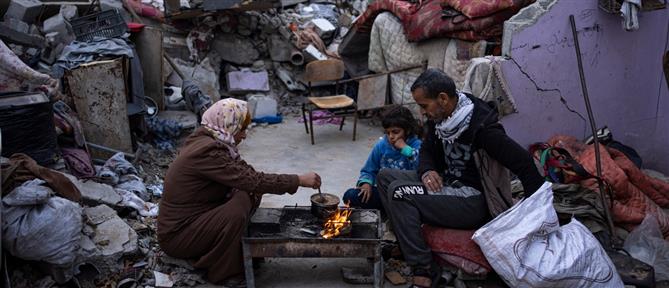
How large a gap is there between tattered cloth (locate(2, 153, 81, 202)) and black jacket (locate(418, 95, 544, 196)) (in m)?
2.77

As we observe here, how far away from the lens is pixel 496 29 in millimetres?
6574

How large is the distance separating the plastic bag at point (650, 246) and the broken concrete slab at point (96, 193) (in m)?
4.35

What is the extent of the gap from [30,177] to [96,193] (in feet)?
2.82

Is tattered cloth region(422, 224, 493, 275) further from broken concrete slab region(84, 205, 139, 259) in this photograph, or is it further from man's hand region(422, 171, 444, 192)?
broken concrete slab region(84, 205, 139, 259)

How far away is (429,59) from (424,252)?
4.20m

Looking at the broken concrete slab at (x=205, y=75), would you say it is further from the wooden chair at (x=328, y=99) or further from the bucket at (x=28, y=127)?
the bucket at (x=28, y=127)

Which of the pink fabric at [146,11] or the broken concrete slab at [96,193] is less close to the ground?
the pink fabric at [146,11]

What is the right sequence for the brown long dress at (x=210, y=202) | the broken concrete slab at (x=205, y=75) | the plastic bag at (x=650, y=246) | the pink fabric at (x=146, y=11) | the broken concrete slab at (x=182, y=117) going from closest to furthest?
the brown long dress at (x=210, y=202) < the plastic bag at (x=650, y=246) < the broken concrete slab at (x=182, y=117) < the broken concrete slab at (x=205, y=75) < the pink fabric at (x=146, y=11)

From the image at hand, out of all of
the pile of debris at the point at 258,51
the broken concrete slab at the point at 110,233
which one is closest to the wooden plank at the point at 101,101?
the broken concrete slab at the point at 110,233

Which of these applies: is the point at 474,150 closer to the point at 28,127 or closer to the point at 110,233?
the point at 110,233

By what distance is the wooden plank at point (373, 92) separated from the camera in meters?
8.90

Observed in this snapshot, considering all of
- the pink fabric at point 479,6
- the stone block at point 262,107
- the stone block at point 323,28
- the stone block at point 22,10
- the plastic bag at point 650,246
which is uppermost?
the pink fabric at point 479,6

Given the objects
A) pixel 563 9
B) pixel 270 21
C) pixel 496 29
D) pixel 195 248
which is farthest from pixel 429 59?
pixel 195 248

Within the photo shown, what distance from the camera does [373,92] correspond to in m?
9.07
